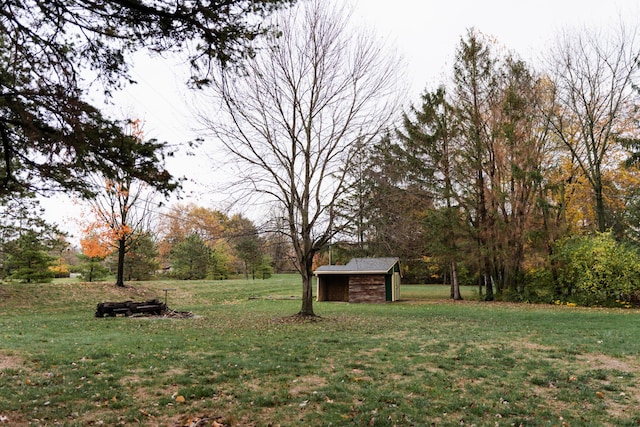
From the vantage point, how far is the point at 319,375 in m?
6.28

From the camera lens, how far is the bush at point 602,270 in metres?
18.2

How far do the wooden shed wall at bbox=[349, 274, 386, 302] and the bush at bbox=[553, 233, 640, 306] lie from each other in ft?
29.0

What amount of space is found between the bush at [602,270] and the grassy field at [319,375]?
836 centimetres

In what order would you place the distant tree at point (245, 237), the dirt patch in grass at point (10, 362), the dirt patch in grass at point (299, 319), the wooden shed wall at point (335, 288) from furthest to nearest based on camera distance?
the wooden shed wall at point (335, 288) → the dirt patch in grass at point (299, 319) → the distant tree at point (245, 237) → the dirt patch in grass at point (10, 362)

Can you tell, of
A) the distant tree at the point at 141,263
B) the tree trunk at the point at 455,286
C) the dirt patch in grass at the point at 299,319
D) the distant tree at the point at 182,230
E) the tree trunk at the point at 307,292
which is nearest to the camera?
the dirt patch in grass at the point at 299,319

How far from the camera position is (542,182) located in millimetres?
22562

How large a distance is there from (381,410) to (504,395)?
5.71ft

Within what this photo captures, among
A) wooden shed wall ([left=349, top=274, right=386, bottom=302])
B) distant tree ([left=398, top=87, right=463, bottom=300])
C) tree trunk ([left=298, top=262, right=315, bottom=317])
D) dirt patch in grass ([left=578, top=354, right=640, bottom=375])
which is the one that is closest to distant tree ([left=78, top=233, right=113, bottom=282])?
tree trunk ([left=298, top=262, right=315, bottom=317])

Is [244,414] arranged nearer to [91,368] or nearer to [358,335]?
[91,368]

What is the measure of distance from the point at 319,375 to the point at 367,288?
17.8 m

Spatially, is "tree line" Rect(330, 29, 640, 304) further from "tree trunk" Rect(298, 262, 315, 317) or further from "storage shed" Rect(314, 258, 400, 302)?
"tree trunk" Rect(298, 262, 315, 317)

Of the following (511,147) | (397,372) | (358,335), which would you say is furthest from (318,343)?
(511,147)

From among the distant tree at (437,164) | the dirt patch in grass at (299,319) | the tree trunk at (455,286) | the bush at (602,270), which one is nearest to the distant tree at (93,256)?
the dirt patch in grass at (299,319)

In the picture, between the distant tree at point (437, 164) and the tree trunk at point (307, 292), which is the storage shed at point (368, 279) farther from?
the tree trunk at point (307, 292)
